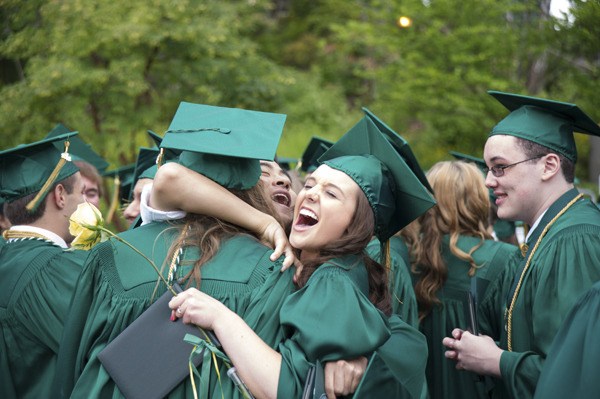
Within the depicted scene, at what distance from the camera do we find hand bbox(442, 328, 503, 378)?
3170 mm

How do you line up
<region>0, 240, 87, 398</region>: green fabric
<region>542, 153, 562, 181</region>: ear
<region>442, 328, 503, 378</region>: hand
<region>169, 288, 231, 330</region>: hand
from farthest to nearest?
<region>0, 240, 87, 398</region>: green fabric → <region>542, 153, 562, 181</region>: ear → <region>442, 328, 503, 378</region>: hand → <region>169, 288, 231, 330</region>: hand

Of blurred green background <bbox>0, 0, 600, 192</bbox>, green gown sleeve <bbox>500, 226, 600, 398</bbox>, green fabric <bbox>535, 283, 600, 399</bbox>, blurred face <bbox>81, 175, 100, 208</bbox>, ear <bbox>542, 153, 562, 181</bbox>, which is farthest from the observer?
blurred green background <bbox>0, 0, 600, 192</bbox>

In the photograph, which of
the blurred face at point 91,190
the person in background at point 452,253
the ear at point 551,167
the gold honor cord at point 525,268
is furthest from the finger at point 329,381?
the blurred face at point 91,190

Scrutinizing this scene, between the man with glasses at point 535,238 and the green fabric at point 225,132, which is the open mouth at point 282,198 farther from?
the man with glasses at point 535,238

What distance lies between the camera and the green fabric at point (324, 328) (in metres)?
2.41

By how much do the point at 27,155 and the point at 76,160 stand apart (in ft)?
5.21

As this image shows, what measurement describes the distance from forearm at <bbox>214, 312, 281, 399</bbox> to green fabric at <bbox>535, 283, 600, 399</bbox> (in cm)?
89

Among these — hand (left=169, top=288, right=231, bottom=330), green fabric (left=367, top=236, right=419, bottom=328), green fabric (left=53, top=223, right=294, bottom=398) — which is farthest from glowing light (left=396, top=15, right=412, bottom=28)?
hand (left=169, top=288, right=231, bottom=330)

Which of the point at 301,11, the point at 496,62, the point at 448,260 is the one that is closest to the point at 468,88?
the point at 496,62

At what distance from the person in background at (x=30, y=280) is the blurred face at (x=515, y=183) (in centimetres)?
217

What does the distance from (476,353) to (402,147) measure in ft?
3.49

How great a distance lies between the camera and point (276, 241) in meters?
2.80

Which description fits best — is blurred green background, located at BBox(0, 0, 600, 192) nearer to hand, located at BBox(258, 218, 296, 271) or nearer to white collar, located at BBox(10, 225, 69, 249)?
white collar, located at BBox(10, 225, 69, 249)

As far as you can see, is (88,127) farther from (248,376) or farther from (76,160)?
(248,376)
